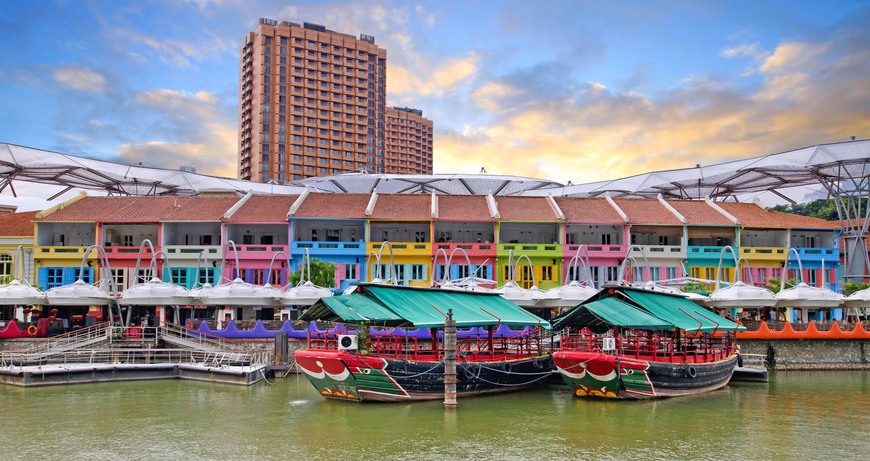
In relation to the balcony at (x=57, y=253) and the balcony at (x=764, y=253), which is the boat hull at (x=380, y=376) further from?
the balcony at (x=764, y=253)

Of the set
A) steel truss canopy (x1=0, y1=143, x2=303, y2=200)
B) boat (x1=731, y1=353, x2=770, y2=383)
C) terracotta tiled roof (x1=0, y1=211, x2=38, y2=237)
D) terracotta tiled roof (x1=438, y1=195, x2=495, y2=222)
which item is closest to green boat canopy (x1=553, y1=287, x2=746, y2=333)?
boat (x1=731, y1=353, x2=770, y2=383)

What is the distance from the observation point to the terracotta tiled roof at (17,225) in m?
52.6

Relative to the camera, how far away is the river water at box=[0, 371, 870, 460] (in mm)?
22109

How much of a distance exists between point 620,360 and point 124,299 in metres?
25.9

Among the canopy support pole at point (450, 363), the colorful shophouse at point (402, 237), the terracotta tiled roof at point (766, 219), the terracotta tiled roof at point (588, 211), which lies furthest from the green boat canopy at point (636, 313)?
the terracotta tiled roof at point (766, 219)

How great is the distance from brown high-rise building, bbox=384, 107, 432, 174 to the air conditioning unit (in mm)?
122320

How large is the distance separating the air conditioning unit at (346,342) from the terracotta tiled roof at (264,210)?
23439 millimetres

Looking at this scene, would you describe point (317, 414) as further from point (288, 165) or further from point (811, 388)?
point (288, 165)

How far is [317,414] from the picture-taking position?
27.5m

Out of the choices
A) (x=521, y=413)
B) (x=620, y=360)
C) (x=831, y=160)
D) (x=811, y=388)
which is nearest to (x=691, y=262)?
(x=831, y=160)

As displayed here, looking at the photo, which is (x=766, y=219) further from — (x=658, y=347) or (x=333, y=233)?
(x=333, y=233)

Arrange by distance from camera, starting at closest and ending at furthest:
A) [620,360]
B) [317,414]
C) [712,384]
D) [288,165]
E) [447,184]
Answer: [317,414] → [620,360] → [712,384] → [447,184] → [288,165]

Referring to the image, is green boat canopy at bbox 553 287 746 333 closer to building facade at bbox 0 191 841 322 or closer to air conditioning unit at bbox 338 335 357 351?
air conditioning unit at bbox 338 335 357 351

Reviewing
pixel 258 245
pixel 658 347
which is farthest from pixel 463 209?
pixel 658 347
